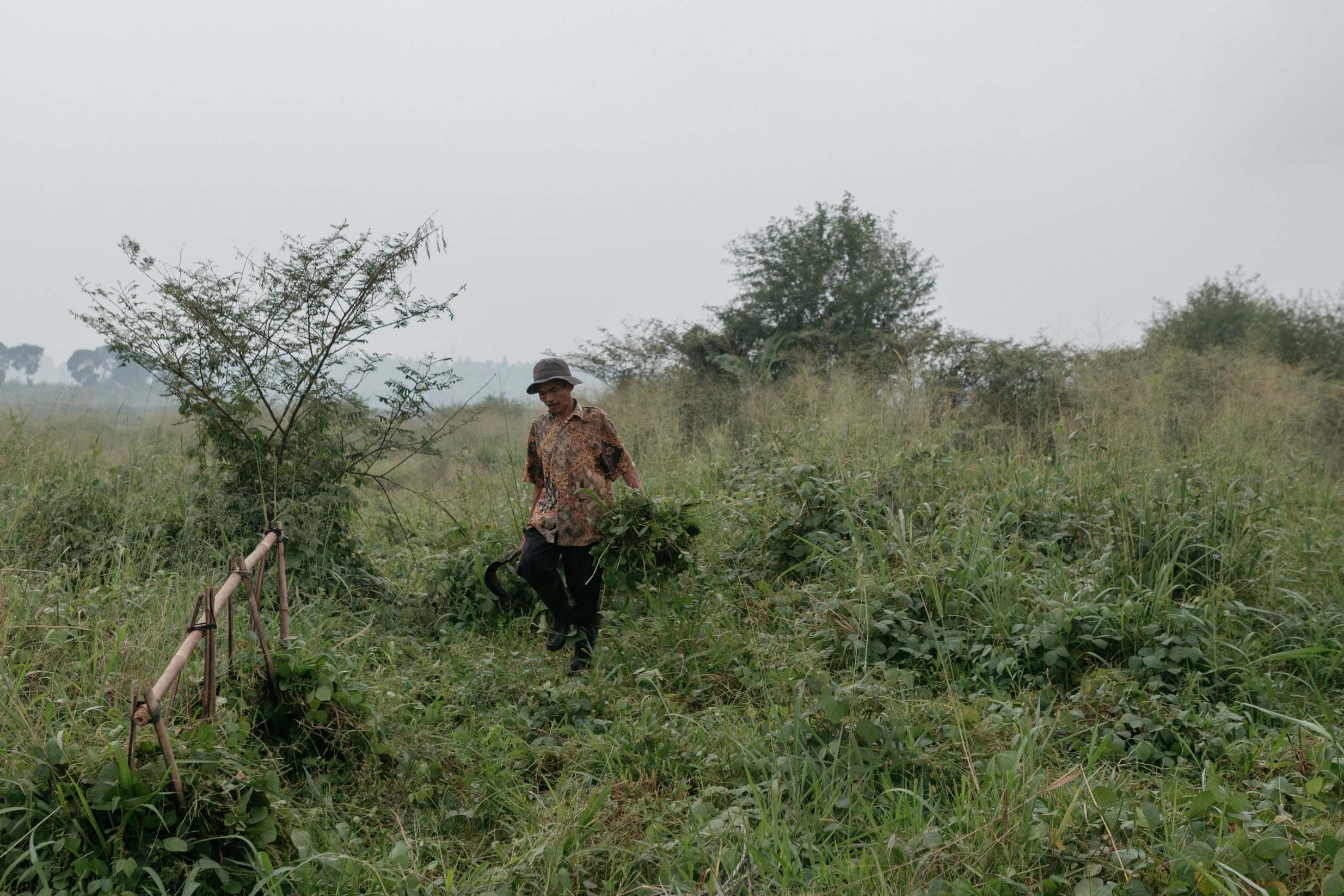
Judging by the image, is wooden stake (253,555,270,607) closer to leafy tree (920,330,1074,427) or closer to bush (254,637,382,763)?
bush (254,637,382,763)

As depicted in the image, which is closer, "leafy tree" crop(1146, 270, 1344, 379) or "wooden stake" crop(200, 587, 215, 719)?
"wooden stake" crop(200, 587, 215, 719)

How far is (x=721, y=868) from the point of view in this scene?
9.14 feet

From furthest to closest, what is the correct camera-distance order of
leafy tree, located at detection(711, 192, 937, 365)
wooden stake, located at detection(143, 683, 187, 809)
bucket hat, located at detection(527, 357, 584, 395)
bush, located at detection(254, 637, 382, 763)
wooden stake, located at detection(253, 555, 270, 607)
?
1. leafy tree, located at detection(711, 192, 937, 365)
2. bucket hat, located at detection(527, 357, 584, 395)
3. wooden stake, located at detection(253, 555, 270, 607)
4. bush, located at detection(254, 637, 382, 763)
5. wooden stake, located at detection(143, 683, 187, 809)

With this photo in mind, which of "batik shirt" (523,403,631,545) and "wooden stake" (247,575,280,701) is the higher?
"batik shirt" (523,403,631,545)

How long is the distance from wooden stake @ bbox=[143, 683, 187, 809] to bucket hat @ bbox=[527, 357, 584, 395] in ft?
9.20

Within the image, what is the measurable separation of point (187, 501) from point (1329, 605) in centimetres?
644

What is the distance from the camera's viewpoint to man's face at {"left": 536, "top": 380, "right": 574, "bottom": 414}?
5109 mm

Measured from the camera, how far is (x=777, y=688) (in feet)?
13.4

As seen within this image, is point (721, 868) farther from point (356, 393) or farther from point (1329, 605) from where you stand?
point (356, 393)

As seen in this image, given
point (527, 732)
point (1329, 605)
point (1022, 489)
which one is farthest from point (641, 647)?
point (1329, 605)

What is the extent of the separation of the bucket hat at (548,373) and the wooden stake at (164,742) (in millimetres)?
2803

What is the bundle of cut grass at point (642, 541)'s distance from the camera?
16.9 feet

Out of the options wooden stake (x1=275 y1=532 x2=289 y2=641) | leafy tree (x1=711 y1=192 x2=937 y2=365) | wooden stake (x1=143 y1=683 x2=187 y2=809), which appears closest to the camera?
wooden stake (x1=143 y1=683 x2=187 y2=809)

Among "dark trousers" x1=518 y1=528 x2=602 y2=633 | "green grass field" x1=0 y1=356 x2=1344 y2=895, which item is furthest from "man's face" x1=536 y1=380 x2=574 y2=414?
"green grass field" x1=0 y1=356 x2=1344 y2=895
